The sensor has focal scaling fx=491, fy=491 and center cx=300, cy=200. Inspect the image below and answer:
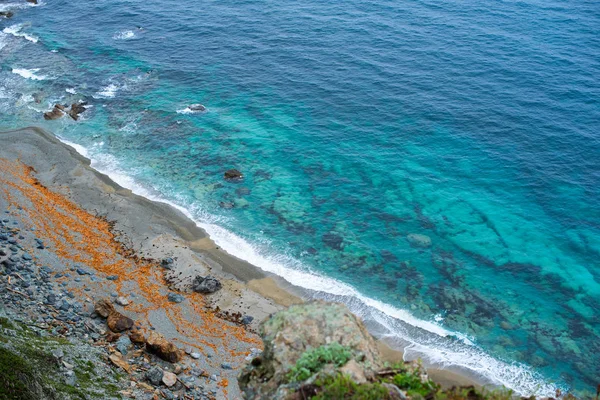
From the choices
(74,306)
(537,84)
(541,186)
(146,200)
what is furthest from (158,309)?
(537,84)

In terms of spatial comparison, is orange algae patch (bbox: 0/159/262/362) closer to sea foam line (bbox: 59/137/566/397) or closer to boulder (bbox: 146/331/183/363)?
boulder (bbox: 146/331/183/363)

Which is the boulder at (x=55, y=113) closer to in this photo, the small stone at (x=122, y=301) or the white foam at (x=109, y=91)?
the white foam at (x=109, y=91)

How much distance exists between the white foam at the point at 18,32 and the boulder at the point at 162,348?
77.3m

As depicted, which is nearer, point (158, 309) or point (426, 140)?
point (158, 309)

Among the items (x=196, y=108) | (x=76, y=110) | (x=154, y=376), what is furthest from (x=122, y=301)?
(x=76, y=110)

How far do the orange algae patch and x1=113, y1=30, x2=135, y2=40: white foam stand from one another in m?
46.2

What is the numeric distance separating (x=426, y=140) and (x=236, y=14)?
5509 centimetres

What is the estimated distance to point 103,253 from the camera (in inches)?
1651

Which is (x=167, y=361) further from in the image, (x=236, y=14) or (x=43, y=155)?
(x=236, y=14)

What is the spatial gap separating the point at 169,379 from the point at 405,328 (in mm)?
19319

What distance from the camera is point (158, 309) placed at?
3675 centimetres

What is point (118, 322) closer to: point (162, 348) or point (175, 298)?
point (162, 348)

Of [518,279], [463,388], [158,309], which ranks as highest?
[463,388]

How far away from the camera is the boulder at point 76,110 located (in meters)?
65.4
